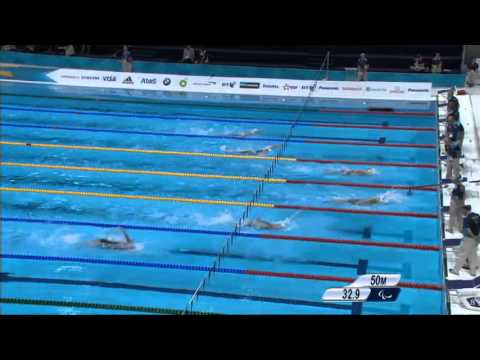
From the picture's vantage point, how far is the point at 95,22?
18.7 feet

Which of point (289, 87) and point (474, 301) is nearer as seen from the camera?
point (474, 301)

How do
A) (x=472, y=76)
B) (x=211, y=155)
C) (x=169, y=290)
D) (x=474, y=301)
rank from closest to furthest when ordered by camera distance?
(x=474, y=301) < (x=169, y=290) < (x=211, y=155) < (x=472, y=76)

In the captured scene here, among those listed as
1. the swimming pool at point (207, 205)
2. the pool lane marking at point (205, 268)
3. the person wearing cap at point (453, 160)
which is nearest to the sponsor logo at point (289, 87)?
the swimming pool at point (207, 205)

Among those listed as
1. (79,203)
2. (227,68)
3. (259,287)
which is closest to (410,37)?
(259,287)

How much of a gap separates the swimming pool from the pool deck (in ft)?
0.50

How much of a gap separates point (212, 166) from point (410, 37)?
537cm

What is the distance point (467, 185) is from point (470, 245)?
8.16 feet

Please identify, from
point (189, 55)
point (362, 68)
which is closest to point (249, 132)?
point (362, 68)

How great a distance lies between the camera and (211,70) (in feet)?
50.3

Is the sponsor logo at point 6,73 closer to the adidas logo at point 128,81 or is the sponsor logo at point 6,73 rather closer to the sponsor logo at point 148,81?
the adidas logo at point 128,81

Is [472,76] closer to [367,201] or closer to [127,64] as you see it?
[367,201]

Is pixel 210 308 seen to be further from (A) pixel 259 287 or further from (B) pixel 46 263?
(B) pixel 46 263

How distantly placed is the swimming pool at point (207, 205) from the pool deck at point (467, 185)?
15 centimetres

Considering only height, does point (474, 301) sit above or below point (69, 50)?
below
